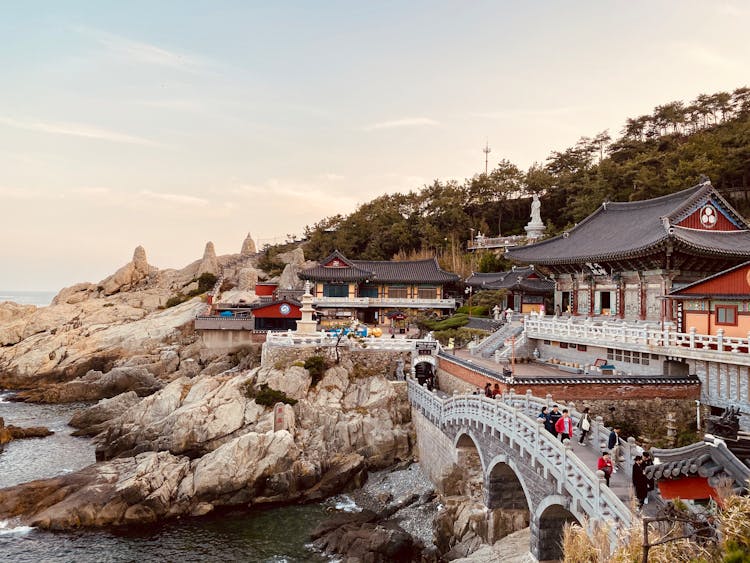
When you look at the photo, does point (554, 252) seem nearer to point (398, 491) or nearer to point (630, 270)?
point (630, 270)

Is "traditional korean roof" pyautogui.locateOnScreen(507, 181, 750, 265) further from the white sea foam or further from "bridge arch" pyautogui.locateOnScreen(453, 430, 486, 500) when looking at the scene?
the white sea foam

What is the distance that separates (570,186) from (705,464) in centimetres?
6883

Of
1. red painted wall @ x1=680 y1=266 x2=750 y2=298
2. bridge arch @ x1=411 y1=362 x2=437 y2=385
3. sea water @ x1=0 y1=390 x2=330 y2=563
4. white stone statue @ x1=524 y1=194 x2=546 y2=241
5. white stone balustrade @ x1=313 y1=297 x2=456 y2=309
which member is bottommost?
sea water @ x1=0 y1=390 x2=330 y2=563

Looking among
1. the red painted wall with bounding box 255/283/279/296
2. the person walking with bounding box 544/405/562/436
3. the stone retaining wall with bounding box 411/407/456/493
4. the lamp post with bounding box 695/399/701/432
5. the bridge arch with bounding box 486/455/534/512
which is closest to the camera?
the person walking with bounding box 544/405/562/436

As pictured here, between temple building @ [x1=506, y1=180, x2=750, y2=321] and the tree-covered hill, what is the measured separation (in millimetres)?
23373

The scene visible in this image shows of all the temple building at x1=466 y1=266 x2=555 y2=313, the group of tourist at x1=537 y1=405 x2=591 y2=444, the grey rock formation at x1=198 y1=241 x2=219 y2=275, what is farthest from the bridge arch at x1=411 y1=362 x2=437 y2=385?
the grey rock formation at x1=198 y1=241 x2=219 y2=275

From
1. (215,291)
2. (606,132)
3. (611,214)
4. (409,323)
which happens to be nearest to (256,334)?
(409,323)

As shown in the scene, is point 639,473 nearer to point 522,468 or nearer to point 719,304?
point 522,468

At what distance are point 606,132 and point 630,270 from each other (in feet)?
197

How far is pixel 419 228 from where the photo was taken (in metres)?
85.9

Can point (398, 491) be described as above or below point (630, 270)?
below

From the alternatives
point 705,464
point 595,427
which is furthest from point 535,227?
point 705,464

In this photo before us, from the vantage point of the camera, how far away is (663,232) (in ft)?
102

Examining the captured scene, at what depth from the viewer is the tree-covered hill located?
59438 mm
